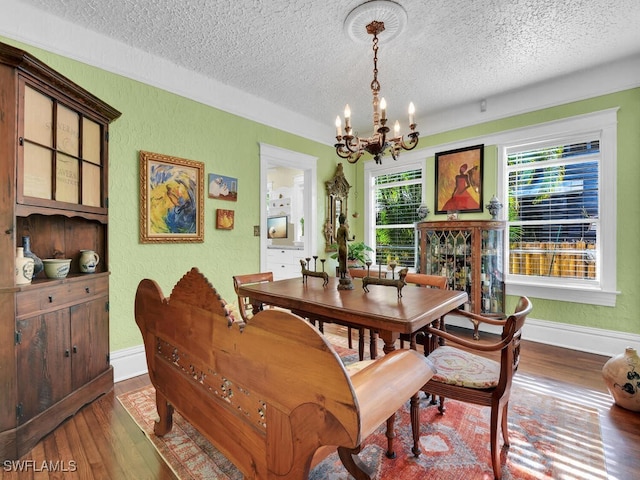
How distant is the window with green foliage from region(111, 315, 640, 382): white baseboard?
5.49ft

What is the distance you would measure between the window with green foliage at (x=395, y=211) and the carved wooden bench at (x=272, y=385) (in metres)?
3.57

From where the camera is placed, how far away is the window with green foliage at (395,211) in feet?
14.9

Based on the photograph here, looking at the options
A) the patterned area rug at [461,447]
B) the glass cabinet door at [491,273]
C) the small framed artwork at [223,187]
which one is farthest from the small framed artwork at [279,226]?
the patterned area rug at [461,447]

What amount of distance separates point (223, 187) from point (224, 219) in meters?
0.36

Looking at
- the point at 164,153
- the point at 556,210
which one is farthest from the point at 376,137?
the point at 556,210

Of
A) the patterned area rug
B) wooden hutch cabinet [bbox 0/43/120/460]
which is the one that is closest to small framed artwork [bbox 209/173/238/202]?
wooden hutch cabinet [bbox 0/43/120/460]

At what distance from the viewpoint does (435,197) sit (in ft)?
13.7

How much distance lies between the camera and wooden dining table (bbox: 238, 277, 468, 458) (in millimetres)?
1438

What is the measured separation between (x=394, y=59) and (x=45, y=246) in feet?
10.7

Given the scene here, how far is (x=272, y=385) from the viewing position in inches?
33.5

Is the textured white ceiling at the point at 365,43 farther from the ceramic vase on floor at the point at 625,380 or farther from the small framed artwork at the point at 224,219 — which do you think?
the ceramic vase on floor at the point at 625,380

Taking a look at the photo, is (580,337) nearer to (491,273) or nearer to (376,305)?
(491,273)

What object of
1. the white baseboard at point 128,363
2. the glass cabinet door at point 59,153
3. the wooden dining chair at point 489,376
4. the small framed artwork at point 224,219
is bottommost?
the white baseboard at point 128,363

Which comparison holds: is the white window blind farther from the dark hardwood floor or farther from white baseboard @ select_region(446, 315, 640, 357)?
the dark hardwood floor
